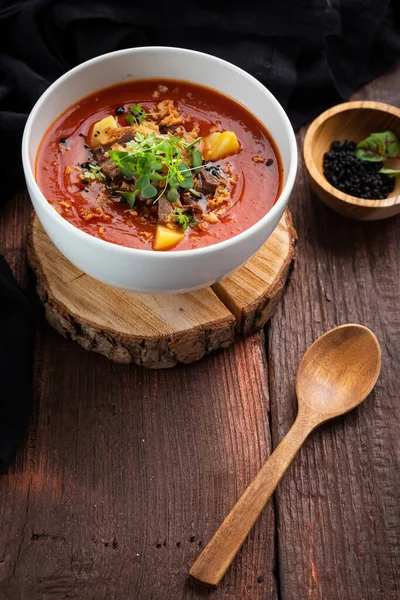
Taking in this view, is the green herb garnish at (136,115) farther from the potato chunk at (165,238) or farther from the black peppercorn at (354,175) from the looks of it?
the black peppercorn at (354,175)

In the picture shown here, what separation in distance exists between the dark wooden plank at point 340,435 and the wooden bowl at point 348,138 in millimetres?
127

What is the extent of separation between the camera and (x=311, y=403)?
107 inches

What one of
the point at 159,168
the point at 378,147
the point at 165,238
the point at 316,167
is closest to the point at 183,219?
the point at 165,238

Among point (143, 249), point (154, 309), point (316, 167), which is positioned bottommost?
point (154, 309)

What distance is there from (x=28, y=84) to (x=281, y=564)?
2152mm

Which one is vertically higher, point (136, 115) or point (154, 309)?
point (136, 115)

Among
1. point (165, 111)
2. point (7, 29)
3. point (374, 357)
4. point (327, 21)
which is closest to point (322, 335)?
point (374, 357)

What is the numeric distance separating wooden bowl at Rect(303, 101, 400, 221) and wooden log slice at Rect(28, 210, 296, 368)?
395 mm

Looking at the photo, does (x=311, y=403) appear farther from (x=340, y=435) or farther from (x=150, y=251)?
(x=150, y=251)

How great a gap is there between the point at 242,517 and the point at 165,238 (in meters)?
0.95

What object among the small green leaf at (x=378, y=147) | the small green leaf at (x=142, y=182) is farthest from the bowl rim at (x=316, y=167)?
the small green leaf at (x=142, y=182)

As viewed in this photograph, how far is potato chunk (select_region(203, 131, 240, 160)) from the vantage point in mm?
2738

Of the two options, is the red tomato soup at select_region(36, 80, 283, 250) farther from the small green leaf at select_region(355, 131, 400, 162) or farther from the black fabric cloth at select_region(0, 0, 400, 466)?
the small green leaf at select_region(355, 131, 400, 162)

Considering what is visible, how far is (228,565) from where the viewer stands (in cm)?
241
